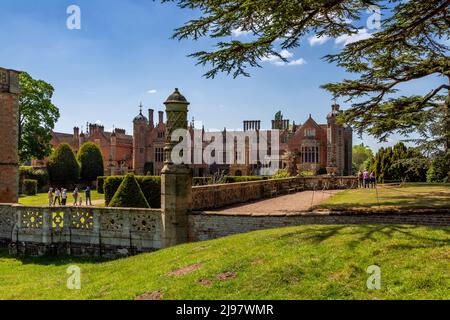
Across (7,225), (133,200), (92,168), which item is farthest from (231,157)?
(7,225)

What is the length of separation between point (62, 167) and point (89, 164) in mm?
4727

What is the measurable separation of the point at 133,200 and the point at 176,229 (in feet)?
20.7

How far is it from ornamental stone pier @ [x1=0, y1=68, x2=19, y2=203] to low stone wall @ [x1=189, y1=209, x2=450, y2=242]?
1296 cm

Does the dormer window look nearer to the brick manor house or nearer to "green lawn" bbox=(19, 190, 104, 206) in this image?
the brick manor house

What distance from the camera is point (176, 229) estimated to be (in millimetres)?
10984

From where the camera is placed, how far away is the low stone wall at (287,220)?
381 inches

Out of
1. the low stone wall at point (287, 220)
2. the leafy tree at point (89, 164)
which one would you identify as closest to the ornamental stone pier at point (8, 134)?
the low stone wall at point (287, 220)

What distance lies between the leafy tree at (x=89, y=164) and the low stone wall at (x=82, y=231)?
3277cm

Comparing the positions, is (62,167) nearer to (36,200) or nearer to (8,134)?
(36,200)

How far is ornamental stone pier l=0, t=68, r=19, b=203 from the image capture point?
19500mm

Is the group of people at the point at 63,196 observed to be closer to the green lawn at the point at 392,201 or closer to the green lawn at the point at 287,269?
the green lawn at the point at 287,269

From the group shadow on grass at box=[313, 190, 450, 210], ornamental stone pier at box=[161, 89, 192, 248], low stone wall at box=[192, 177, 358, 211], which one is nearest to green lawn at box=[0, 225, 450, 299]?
ornamental stone pier at box=[161, 89, 192, 248]

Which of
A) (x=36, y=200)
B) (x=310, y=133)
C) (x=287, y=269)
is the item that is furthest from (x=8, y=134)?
(x=310, y=133)

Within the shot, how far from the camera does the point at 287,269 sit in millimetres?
6543
